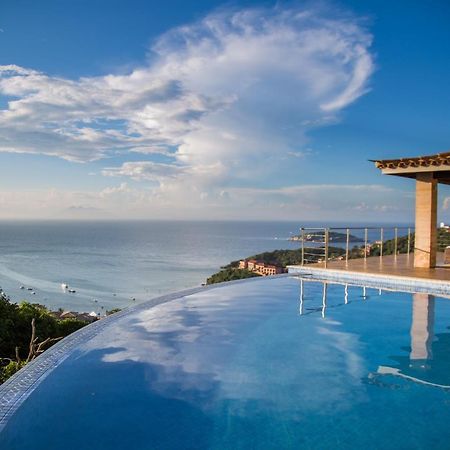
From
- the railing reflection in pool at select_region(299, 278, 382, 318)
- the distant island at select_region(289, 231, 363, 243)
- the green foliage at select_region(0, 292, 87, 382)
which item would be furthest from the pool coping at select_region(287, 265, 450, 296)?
the green foliage at select_region(0, 292, 87, 382)

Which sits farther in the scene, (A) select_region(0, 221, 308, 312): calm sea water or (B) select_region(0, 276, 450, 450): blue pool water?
(A) select_region(0, 221, 308, 312): calm sea water

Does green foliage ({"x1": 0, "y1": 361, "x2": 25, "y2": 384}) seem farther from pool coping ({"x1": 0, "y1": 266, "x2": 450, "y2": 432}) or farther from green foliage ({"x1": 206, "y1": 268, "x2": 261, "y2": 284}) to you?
green foliage ({"x1": 206, "y1": 268, "x2": 261, "y2": 284})

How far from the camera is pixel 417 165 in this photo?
9008 millimetres

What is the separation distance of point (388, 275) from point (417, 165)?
2.54m

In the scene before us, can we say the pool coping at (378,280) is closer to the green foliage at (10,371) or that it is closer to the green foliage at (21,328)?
the green foliage at (10,371)

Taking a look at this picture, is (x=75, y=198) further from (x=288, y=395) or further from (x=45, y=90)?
(x=288, y=395)

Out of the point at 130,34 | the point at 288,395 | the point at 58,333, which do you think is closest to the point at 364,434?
the point at 288,395

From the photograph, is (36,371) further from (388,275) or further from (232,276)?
(232,276)

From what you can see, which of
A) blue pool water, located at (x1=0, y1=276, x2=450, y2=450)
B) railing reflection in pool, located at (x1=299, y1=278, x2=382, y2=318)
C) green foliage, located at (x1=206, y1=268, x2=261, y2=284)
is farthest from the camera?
green foliage, located at (x1=206, y1=268, x2=261, y2=284)

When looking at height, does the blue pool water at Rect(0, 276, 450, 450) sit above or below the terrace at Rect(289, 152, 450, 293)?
below

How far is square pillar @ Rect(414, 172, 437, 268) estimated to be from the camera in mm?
9102

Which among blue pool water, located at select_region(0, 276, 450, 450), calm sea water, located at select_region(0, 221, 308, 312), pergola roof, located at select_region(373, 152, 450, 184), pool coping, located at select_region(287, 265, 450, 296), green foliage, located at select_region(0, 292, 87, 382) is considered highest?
pergola roof, located at select_region(373, 152, 450, 184)

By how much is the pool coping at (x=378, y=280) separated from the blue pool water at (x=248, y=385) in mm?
1290

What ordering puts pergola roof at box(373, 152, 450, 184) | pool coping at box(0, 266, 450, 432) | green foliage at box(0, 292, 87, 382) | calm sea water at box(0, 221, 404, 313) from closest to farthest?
1. pool coping at box(0, 266, 450, 432)
2. pergola roof at box(373, 152, 450, 184)
3. green foliage at box(0, 292, 87, 382)
4. calm sea water at box(0, 221, 404, 313)
